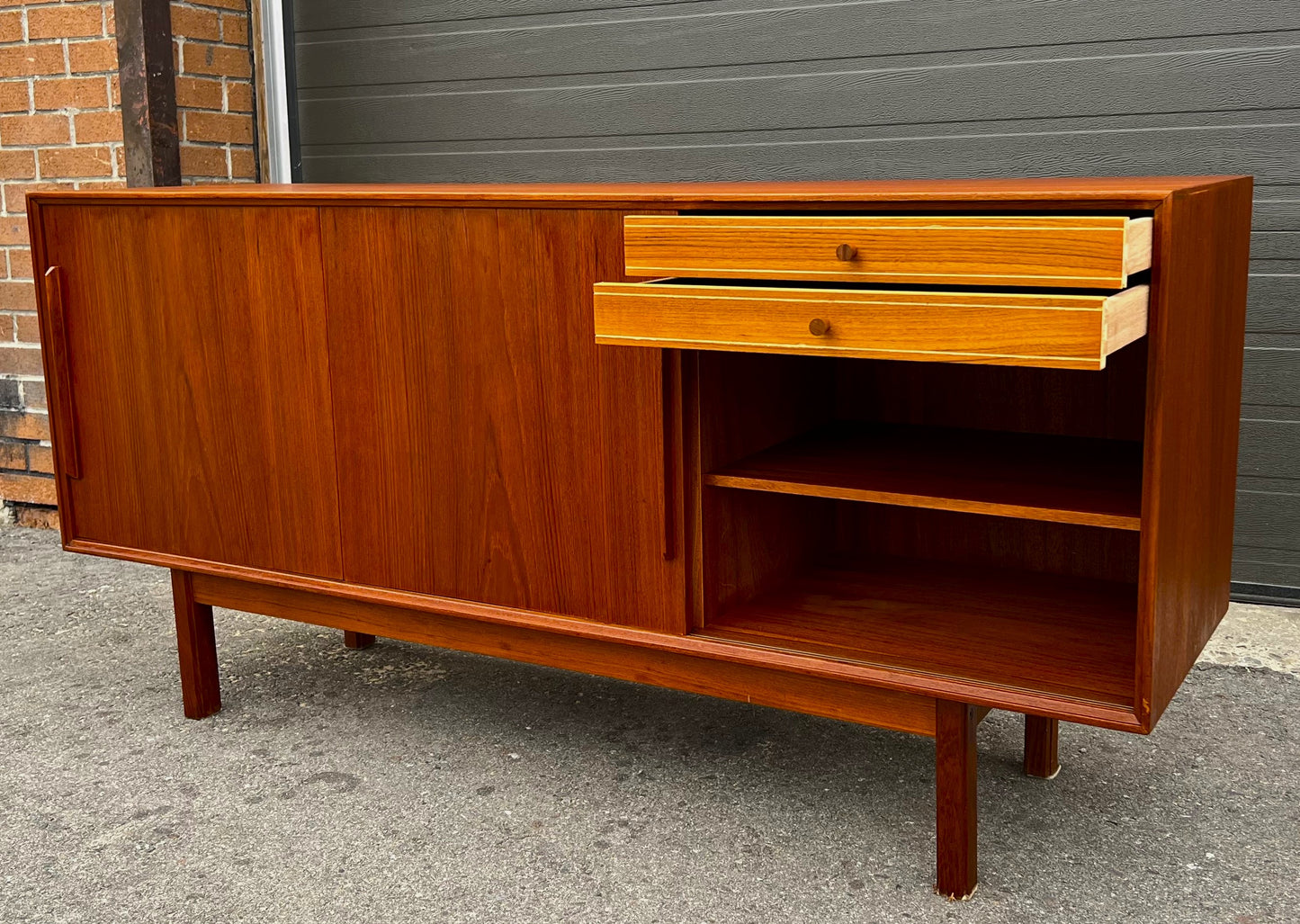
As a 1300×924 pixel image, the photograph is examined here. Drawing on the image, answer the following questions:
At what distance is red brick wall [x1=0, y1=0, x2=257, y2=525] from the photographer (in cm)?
385

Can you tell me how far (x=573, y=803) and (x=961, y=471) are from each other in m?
0.88

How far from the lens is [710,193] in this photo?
201 centimetres

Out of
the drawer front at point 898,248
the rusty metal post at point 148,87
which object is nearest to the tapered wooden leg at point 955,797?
the drawer front at point 898,248

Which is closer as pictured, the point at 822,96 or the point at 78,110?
the point at 822,96

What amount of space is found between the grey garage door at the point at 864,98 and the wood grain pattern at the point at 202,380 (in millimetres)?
1441

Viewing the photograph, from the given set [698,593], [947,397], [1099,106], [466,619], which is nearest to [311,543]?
[466,619]

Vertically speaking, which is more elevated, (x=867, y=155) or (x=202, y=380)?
(x=867, y=155)

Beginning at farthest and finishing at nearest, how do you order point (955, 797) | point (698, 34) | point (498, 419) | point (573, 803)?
point (698, 34)
point (573, 803)
point (498, 419)
point (955, 797)

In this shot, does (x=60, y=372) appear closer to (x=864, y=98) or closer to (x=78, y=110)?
(x=78, y=110)

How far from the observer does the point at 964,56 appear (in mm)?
3234

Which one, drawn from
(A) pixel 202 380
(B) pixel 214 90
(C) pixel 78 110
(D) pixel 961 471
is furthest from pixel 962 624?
(C) pixel 78 110

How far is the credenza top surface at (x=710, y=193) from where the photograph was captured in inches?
68.2

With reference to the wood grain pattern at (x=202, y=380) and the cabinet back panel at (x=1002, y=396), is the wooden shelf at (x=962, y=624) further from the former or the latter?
the wood grain pattern at (x=202, y=380)

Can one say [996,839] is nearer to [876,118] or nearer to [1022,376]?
[1022,376]
